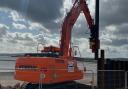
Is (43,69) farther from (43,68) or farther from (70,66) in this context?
(70,66)

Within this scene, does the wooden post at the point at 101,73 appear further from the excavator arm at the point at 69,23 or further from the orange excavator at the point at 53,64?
the excavator arm at the point at 69,23

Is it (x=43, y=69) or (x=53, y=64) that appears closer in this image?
(x=43, y=69)

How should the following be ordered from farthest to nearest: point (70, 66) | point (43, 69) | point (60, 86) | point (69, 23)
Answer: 1. point (69, 23)
2. point (70, 66)
3. point (60, 86)
4. point (43, 69)

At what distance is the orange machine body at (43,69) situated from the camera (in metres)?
25.2

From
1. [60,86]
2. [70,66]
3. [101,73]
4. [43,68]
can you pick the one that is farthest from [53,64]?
[101,73]

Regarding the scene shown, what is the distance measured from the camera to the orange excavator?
82.9 feet

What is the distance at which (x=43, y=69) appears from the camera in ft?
82.6

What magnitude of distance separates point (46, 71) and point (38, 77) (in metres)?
0.56

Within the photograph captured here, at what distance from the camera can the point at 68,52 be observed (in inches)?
1158

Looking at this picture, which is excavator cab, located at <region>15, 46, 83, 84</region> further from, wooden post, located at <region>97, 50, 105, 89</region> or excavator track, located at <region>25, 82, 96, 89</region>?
wooden post, located at <region>97, 50, 105, 89</region>

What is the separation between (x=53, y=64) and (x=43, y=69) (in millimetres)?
729

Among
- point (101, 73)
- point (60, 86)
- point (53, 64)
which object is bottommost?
point (60, 86)

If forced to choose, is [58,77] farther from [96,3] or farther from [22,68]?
[96,3]

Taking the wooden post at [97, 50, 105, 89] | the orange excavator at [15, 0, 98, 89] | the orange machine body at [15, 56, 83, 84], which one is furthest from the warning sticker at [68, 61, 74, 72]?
the wooden post at [97, 50, 105, 89]
